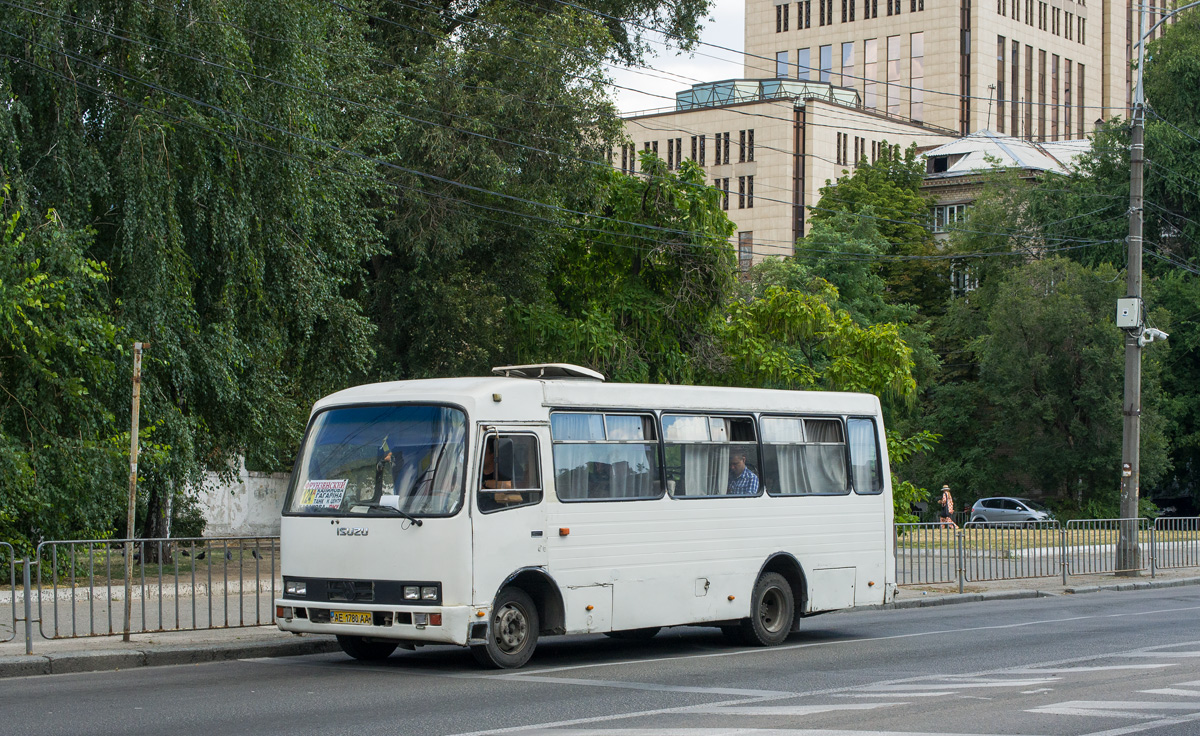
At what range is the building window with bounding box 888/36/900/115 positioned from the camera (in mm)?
117312

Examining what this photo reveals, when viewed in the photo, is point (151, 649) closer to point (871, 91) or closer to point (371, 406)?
point (371, 406)

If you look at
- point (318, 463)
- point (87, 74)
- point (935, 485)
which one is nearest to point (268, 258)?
point (87, 74)

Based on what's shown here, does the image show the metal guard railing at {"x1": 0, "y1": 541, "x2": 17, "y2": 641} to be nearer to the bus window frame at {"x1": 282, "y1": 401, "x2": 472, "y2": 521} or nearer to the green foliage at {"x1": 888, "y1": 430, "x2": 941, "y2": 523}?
the bus window frame at {"x1": 282, "y1": 401, "x2": 472, "y2": 521}

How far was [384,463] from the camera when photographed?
13.0 meters

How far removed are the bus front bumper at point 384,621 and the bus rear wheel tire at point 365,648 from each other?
29.7 inches

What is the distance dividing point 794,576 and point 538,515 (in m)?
4.19

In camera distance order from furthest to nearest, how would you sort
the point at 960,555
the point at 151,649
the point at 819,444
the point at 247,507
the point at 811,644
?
1. the point at 247,507
2. the point at 960,555
3. the point at 819,444
4. the point at 811,644
5. the point at 151,649

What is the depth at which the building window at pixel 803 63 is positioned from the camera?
122 metres

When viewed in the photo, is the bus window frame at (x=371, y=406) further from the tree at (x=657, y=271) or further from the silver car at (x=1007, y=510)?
the silver car at (x=1007, y=510)

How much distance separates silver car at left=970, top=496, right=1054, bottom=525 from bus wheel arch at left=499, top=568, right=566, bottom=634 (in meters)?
46.5

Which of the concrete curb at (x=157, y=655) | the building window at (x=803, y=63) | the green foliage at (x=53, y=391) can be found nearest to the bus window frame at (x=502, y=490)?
the concrete curb at (x=157, y=655)

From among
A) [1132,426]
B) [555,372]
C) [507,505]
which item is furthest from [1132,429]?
[507,505]

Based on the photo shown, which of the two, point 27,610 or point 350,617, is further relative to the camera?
point 27,610

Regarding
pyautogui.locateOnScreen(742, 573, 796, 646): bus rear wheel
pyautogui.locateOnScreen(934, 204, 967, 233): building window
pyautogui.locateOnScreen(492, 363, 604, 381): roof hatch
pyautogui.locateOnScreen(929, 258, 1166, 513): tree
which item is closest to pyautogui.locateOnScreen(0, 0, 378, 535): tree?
pyautogui.locateOnScreen(492, 363, 604, 381): roof hatch
